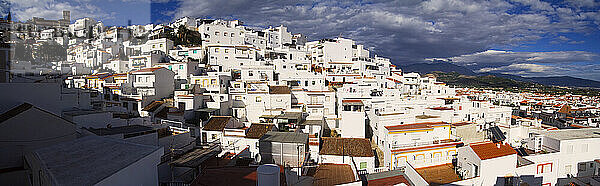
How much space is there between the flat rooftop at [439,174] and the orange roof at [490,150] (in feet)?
3.76

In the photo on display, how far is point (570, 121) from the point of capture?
1947 centimetres

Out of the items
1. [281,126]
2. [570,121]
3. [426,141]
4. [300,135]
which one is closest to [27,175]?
[300,135]

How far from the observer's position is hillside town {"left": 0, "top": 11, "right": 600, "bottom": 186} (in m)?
4.38

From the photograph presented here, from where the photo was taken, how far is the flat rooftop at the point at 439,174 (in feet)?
29.9

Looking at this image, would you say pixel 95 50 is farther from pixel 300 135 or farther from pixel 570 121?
pixel 570 121

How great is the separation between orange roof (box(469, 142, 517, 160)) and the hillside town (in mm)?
64

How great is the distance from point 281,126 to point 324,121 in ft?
8.84

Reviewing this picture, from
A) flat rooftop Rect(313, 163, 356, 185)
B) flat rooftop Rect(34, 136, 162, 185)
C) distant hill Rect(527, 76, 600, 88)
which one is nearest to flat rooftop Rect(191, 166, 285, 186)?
flat rooftop Rect(34, 136, 162, 185)

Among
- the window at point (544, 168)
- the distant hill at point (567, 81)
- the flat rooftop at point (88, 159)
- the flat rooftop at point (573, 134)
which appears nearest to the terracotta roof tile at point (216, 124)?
the flat rooftop at point (88, 159)

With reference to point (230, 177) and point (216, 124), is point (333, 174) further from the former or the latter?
point (216, 124)

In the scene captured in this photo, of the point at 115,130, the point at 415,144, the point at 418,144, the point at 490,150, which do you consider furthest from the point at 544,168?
the point at 115,130

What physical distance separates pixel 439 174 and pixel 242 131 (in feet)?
26.3

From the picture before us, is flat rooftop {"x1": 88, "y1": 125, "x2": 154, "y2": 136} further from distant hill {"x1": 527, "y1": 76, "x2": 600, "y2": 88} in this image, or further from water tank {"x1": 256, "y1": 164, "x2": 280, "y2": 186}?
distant hill {"x1": 527, "y1": 76, "x2": 600, "y2": 88}

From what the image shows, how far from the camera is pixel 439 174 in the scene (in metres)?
9.95
